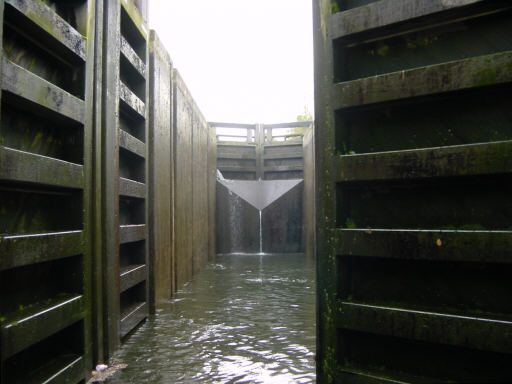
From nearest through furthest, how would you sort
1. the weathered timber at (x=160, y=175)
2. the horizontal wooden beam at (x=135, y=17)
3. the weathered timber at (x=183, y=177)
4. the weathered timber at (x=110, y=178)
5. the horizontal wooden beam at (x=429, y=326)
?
1. the horizontal wooden beam at (x=429, y=326)
2. the weathered timber at (x=110, y=178)
3. the horizontal wooden beam at (x=135, y=17)
4. the weathered timber at (x=160, y=175)
5. the weathered timber at (x=183, y=177)

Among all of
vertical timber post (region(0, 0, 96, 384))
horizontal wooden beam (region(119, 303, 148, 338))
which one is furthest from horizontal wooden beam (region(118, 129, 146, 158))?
horizontal wooden beam (region(119, 303, 148, 338))

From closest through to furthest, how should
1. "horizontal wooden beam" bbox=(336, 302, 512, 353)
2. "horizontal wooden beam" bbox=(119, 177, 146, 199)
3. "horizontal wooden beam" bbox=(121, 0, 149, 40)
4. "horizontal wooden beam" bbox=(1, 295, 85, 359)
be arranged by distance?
"horizontal wooden beam" bbox=(336, 302, 512, 353) → "horizontal wooden beam" bbox=(1, 295, 85, 359) → "horizontal wooden beam" bbox=(119, 177, 146, 199) → "horizontal wooden beam" bbox=(121, 0, 149, 40)

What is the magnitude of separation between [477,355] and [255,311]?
144 inches

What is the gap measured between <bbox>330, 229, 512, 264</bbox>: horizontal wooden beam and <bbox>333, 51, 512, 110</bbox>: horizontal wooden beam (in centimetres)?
71

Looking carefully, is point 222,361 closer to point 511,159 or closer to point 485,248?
point 485,248

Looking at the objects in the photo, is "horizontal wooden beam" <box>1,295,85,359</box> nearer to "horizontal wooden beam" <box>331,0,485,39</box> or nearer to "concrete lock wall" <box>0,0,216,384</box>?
"concrete lock wall" <box>0,0,216,384</box>

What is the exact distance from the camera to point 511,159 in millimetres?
2002

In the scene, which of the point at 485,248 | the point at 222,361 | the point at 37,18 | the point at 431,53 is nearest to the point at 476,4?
the point at 431,53

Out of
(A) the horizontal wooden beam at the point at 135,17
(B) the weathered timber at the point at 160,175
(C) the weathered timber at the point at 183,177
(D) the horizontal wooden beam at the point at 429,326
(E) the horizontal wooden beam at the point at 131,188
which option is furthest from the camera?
(C) the weathered timber at the point at 183,177

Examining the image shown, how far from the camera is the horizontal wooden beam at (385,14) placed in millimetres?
2201

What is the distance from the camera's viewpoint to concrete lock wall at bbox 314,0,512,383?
2.09m

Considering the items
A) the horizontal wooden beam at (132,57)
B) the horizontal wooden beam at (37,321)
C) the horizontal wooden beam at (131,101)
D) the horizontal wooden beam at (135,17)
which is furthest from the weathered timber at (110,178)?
the horizontal wooden beam at (37,321)

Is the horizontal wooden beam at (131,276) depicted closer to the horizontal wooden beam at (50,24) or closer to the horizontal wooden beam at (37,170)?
the horizontal wooden beam at (37,170)

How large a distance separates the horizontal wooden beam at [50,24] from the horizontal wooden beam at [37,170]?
28.9 inches
